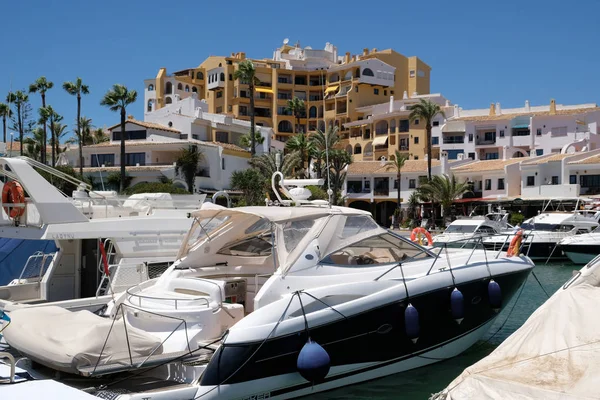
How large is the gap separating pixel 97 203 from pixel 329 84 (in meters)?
74.3

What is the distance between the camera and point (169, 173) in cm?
4981

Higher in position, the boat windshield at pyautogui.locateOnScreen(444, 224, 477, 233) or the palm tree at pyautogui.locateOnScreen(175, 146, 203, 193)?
the palm tree at pyautogui.locateOnScreen(175, 146, 203, 193)

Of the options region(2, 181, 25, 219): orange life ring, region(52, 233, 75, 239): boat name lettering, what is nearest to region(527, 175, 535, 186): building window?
region(52, 233, 75, 239): boat name lettering

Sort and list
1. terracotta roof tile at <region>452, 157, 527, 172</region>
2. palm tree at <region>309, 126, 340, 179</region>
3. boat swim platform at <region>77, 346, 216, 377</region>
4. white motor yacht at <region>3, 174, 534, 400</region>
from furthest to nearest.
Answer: palm tree at <region>309, 126, 340, 179</region>, terracotta roof tile at <region>452, 157, 527, 172</region>, white motor yacht at <region>3, 174, 534, 400</region>, boat swim platform at <region>77, 346, 216, 377</region>

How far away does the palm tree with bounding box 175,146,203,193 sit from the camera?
49.8m

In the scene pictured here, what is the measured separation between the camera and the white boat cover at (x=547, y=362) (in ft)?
22.3

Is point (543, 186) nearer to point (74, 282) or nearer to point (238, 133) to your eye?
point (238, 133)

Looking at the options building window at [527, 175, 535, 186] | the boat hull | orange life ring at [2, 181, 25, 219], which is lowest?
the boat hull

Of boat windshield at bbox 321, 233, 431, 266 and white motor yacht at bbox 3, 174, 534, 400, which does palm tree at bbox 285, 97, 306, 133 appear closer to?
white motor yacht at bbox 3, 174, 534, 400

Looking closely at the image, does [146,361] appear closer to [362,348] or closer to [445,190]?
[362,348]

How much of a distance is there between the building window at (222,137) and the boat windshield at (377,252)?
51.5 meters

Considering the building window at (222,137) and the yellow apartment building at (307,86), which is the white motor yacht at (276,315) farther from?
the yellow apartment building at (307,86)

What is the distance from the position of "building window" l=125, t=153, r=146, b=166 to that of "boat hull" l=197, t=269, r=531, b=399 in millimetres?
44361

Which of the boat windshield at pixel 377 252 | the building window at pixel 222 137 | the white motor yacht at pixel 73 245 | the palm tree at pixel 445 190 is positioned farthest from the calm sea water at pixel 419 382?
the building window at pixel 222 137
